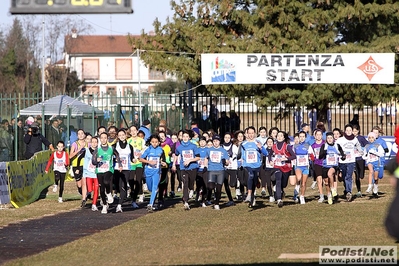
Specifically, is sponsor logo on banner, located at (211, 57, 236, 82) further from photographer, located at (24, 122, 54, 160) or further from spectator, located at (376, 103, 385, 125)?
spectator, located at (376, 103, 385, 125)

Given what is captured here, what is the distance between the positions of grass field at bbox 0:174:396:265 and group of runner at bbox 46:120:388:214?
0.64 m

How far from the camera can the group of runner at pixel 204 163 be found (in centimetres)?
2155

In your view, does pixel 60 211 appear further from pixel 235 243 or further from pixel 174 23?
pixel 174 23

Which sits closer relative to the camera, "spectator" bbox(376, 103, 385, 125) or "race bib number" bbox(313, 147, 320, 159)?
"race bib number" bbox(313, 147, 320, 159)

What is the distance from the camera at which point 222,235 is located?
16.3 metres

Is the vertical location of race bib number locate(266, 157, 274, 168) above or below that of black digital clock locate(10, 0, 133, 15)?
below

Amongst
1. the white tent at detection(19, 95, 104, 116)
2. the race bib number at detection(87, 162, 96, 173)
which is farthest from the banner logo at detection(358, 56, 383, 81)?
the race bib number at detection(87, 162, 96, 173)

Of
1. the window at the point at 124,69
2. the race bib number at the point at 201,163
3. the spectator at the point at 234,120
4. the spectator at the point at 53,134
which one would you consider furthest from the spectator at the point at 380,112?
the window at the point at 124,69

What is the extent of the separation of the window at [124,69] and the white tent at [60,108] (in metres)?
62.7

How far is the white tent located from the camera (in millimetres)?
33025

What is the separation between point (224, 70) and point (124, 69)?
220 ft

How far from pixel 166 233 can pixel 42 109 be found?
1533 centimetres

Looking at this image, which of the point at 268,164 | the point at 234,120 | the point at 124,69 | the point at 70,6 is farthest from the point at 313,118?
the point at 124,69

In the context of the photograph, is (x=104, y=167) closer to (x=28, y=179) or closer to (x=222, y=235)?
(x=28, y=179)
